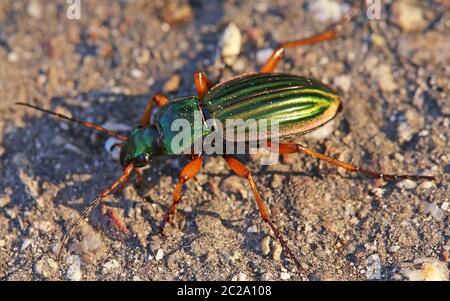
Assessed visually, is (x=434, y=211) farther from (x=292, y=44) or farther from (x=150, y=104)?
(x=150, y=104)

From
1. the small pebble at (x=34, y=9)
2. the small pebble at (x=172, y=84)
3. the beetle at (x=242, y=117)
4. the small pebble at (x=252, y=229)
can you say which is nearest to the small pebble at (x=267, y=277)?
the beetle at (x=242, y=117)

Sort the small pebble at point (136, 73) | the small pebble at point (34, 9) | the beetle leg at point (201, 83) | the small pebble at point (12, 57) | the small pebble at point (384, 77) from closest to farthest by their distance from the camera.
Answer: the beetle leg at point (201, 83) < the small pebble at point (384, 77) < the small pebble at point (136, 73) < the small pebble at point (12, 57) < the small pebble at point (34, 9)

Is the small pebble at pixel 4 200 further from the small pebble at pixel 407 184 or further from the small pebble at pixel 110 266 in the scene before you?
the small pebble at pixel 407 184

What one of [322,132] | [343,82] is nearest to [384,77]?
[343,82]

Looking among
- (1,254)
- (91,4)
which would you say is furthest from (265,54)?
(1,254)
